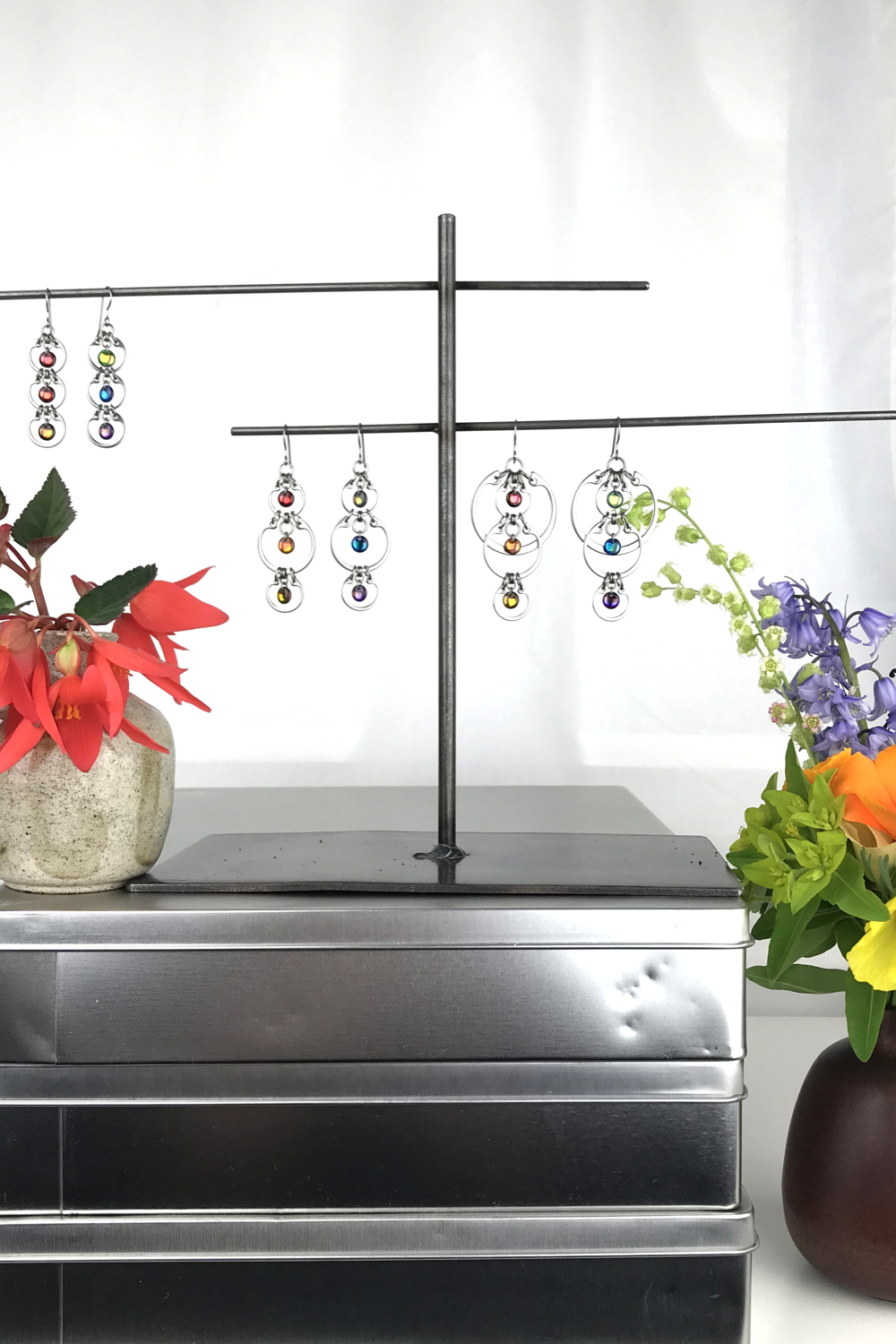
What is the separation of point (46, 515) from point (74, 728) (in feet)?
0.44

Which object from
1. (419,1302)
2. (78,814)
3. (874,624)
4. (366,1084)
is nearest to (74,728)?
(78,814)

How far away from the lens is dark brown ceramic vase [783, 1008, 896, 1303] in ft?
2.54

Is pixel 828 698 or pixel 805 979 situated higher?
pixel 828 698

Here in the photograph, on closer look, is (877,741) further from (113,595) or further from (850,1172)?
(113,595)

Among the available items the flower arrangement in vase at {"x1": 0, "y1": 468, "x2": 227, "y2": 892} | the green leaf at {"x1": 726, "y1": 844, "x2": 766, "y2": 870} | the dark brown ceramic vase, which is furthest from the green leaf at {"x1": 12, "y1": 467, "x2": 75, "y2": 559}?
the dark brown ceramic vase

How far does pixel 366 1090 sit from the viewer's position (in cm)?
73

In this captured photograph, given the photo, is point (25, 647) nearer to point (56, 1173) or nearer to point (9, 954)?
point (9, 954)

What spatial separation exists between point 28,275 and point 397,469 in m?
0.48

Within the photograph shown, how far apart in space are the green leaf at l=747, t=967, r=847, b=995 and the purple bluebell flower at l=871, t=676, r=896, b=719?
0.17 m

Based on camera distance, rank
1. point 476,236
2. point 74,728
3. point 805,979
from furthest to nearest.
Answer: point 476,236 → point 805,979 → point 74,728

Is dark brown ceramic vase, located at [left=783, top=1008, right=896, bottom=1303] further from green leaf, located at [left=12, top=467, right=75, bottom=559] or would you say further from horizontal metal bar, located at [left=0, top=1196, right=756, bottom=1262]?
green leaf, located at [left=12, top=467, right=75, bottom=559]

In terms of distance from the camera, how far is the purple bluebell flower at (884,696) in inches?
31.2

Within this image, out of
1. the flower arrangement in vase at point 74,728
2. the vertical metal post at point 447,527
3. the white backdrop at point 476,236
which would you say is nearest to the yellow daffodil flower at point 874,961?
the vertical metal post at point 447,527

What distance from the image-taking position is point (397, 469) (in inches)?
57.4
